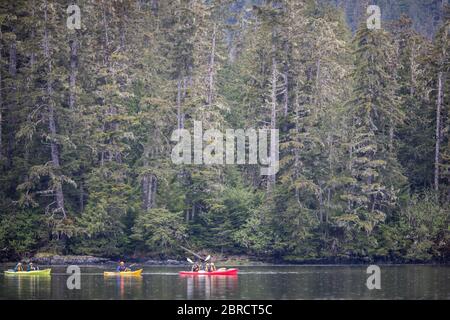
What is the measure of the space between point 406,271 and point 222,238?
558 inches

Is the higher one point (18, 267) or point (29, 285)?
point (18, 267)

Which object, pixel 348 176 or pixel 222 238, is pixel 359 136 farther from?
pixel 222 238

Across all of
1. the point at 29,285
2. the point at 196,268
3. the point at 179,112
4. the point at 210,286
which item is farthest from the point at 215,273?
the point at 179,112

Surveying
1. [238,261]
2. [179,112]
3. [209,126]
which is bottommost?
[238,261]

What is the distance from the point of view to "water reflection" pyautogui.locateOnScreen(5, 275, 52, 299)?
38.8 m

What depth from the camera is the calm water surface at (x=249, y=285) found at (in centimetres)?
3822

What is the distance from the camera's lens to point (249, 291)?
130 ft

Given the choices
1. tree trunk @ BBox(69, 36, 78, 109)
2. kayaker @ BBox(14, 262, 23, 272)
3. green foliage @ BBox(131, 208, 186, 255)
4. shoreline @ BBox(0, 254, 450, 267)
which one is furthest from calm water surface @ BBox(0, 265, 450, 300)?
tree trunk @ BBox(69, 36, 78, 109)

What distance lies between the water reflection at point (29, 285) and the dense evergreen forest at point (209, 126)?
9162 mm

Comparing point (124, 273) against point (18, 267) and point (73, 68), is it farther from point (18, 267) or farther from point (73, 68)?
point (73, 68)

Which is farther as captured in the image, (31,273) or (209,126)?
(209,126)

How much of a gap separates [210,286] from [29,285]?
9.62 metres

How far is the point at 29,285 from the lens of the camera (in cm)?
4328
